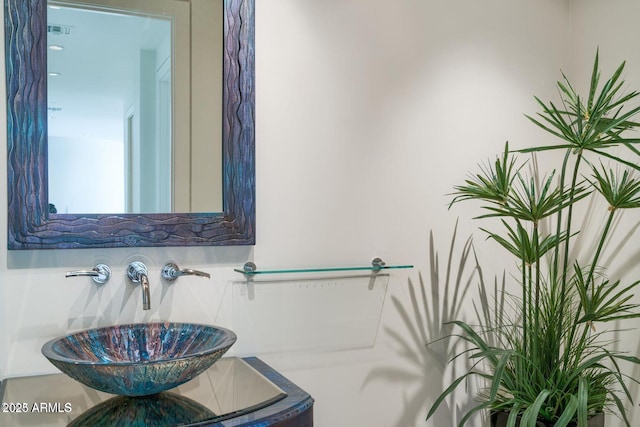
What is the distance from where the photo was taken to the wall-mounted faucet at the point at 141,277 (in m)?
1.80

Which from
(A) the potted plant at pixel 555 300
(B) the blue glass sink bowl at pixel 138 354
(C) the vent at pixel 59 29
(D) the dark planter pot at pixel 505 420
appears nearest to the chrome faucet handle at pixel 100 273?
(B) the blue glass sink bowl at pixel 138 354

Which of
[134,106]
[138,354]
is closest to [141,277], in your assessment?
[138,354]

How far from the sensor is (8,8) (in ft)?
A: 5.75

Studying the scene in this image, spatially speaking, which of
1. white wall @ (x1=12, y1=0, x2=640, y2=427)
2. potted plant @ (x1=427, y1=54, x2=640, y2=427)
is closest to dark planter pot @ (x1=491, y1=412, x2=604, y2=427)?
potted plant @ (x1=427, y1=54, x2=640, y2=427)

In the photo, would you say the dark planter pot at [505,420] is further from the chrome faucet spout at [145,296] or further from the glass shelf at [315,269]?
the chrome faucet spout at [145,296]

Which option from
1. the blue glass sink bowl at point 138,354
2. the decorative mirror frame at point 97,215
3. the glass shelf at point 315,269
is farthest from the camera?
the glass shelf at point 315,269

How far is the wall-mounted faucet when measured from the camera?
1.80 meters

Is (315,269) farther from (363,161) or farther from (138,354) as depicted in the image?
(138,354)

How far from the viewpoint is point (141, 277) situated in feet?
6.04

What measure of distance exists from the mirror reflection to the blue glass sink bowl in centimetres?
37

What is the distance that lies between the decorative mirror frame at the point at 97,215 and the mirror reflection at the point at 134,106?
0.03 m

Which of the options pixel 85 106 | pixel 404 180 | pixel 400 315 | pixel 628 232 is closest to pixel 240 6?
pixel 85 106

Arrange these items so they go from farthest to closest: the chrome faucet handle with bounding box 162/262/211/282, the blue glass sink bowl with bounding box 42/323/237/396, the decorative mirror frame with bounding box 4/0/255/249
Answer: the chrome faucet handle with bounding box 162/262/211/282 → the decorative mirror frame with bounding box 4/0/255/249 → the blue glass sink bowl with bounding box 42/323/237/396

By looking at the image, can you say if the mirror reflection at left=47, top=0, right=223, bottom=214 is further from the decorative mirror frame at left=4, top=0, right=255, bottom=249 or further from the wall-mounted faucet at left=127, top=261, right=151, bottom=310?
the wall-mounted faucet at left=127, top=261, right=151, bottom=310
